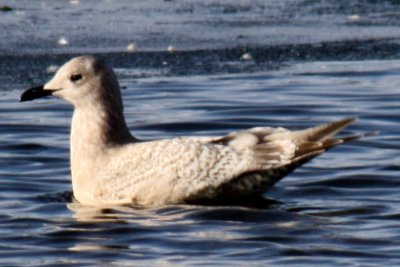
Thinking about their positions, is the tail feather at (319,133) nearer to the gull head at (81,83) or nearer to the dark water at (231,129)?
the dark water at (231,129)

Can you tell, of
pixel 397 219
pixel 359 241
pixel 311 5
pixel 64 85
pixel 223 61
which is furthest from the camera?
pixel 311 5

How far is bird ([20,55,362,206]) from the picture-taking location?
320 inches

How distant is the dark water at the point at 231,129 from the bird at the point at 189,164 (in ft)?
0.40

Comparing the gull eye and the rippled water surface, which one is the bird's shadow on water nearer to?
the rippled water surface

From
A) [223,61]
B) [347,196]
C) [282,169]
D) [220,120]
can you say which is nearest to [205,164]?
[282,169]

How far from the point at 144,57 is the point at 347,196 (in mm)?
4073

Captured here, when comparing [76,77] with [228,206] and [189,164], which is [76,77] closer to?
[189,164]

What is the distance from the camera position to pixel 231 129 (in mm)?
10789

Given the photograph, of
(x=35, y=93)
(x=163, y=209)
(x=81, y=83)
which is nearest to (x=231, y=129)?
(x=81, y=83)

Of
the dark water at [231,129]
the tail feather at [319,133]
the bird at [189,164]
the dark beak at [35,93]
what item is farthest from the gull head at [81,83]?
the tail feather at [319,133]

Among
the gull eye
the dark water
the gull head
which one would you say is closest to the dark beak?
the gull head

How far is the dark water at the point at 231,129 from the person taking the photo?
284 inches

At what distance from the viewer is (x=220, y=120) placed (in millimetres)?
10961

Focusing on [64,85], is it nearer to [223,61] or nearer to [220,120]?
[220,120]
